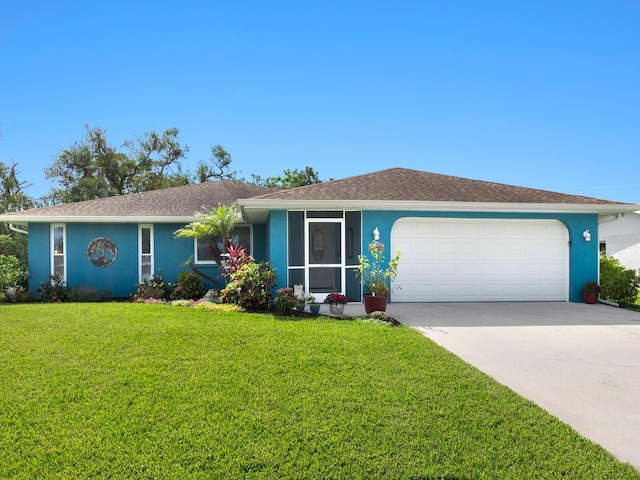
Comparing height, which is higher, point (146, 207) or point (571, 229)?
point (146, 207)

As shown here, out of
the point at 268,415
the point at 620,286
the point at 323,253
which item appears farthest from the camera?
the point at 620,286

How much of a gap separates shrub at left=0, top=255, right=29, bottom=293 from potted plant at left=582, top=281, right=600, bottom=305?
17.0 meters

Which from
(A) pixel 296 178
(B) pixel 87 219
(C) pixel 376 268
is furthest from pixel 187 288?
(A) pixel 296 178

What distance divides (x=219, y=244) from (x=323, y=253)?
439 cm

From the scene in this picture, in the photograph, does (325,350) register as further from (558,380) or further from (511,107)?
(511,107)

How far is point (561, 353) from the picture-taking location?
19.1 feet

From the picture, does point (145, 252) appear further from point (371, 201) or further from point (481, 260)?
point (481, 260)

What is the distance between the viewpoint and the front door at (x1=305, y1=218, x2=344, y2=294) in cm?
1022

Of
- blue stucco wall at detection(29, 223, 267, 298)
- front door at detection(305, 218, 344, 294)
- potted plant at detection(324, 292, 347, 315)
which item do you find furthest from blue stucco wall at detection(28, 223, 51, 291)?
potted plant at detection(324, 292, 347, 315)

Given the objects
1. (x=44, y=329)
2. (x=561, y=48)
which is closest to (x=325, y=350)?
(x=44, y=329)

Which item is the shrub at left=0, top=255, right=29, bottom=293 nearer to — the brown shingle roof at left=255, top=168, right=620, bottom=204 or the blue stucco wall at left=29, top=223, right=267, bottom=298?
the blue stucco wall at left=29, top=223, right=267, bottom=298

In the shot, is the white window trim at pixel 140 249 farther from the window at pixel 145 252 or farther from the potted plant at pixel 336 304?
the potted plant at pixel 336 304

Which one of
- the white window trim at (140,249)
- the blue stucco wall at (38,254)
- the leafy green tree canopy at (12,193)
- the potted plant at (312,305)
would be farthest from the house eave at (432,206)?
the leafy green tree canopy at (12,193)

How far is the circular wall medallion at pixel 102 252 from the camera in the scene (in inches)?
500
